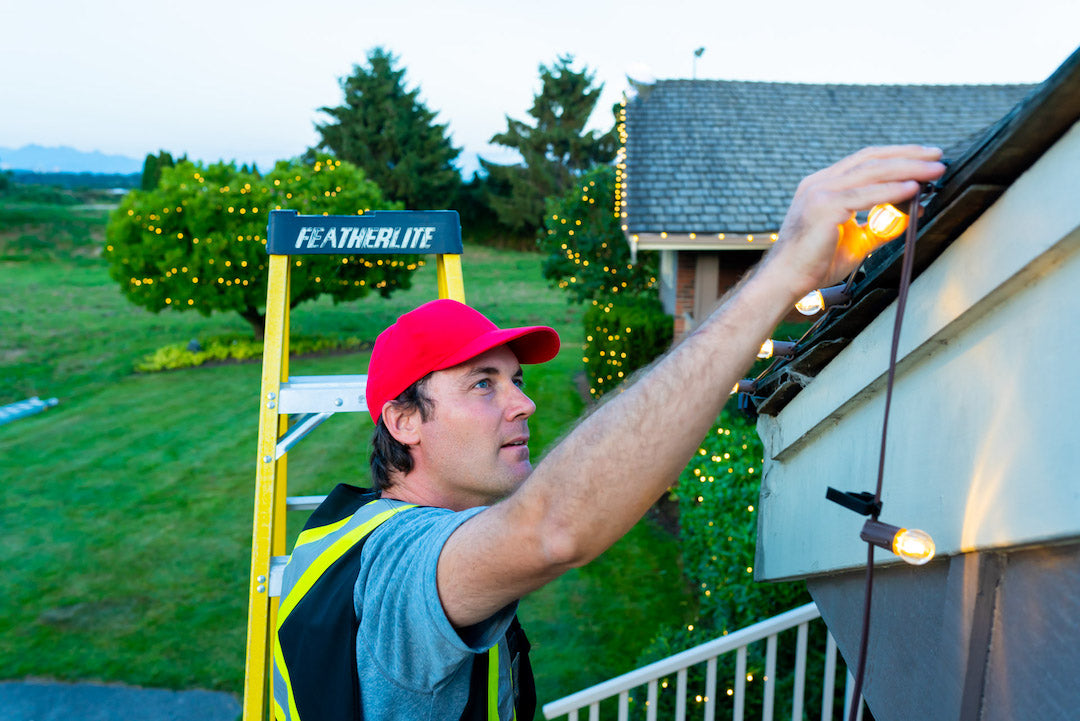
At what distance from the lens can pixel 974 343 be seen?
3.37 ft

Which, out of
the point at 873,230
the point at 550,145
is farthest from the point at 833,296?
the point at 550,145

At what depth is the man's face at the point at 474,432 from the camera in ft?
5.96

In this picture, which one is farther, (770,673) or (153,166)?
(153,166)

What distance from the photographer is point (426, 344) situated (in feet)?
5.96

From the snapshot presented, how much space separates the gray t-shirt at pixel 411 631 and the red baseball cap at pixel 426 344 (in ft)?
1.30

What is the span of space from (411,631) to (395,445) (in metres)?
0.68

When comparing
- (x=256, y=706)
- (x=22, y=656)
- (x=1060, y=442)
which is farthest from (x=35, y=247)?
(x=1060, y=442)

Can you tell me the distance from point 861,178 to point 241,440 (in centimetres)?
1235

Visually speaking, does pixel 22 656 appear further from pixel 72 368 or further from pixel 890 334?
pixel 72 368

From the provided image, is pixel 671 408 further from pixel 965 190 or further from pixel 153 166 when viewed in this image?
pixel 153 166

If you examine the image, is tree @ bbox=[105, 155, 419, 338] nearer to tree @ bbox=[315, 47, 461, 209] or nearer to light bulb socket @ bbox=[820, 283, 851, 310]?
light bulb socket @ bbox=[820, 283, 851, 310]

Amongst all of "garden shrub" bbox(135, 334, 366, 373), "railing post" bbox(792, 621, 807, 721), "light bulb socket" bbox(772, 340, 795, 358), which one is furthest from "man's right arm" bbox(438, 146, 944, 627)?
"garden shrub" bbox(135, 334, 366, 373)

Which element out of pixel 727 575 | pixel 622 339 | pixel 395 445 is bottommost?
pixel 727 575

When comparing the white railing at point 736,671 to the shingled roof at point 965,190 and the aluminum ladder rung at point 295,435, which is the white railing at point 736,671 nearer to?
the aluminum ladder rung at point 295,435
